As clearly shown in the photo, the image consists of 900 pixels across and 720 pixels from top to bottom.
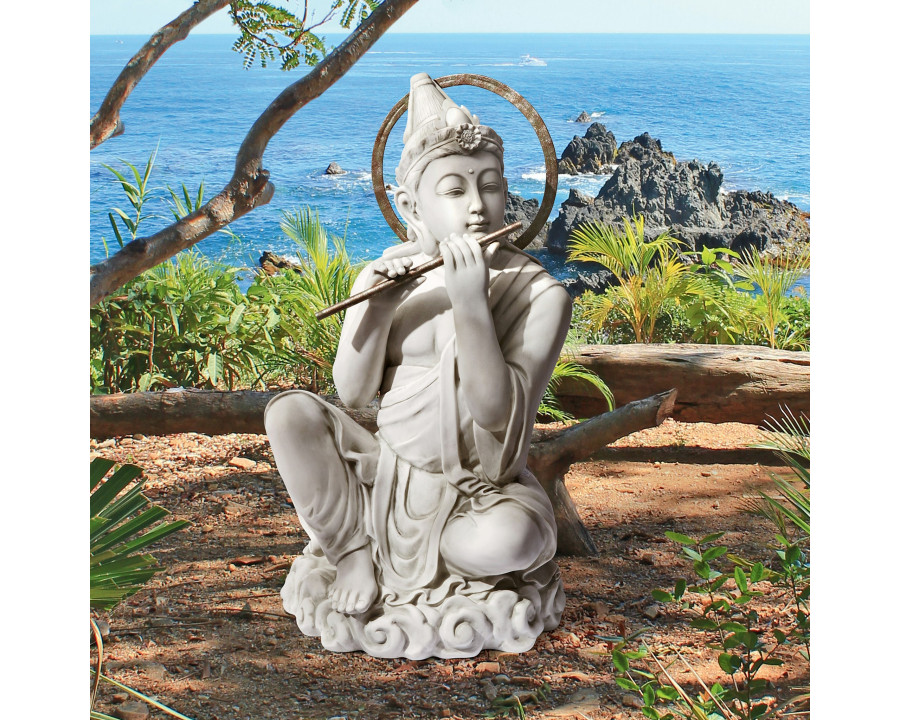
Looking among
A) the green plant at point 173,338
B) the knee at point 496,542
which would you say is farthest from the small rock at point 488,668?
the green plant at point 173,338

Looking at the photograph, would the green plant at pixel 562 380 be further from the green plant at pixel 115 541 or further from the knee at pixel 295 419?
the green plant at pixel 115 541

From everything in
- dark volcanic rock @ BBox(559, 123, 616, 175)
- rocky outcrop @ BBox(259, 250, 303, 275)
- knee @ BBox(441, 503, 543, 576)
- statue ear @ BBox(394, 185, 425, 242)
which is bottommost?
knee @ BBox(441, 503, 543, 576)

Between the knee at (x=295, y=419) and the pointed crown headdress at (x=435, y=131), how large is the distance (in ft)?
Result: 2.08

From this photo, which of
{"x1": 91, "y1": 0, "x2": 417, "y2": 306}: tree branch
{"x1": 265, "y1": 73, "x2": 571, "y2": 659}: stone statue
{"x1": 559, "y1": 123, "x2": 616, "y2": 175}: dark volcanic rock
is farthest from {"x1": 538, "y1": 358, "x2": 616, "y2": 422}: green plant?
{"x1": 559, "y1": 123, "x2": 616, "y2": 175}: dark volcanic rock

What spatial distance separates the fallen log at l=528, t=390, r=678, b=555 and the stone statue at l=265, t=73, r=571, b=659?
515mm

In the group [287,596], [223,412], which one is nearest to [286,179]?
[223,412]

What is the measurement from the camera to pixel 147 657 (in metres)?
2.43

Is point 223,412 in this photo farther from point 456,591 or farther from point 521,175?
point 521,175

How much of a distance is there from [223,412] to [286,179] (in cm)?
677

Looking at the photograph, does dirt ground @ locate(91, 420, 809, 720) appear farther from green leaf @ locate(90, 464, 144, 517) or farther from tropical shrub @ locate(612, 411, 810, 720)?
green leaf @ locate(90, 464, 144, 517)

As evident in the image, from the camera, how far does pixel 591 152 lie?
8742 mm

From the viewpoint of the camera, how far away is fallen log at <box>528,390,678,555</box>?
9.93 feet

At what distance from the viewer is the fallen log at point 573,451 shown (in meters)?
3.03

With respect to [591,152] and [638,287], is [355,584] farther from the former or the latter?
[591,152]
